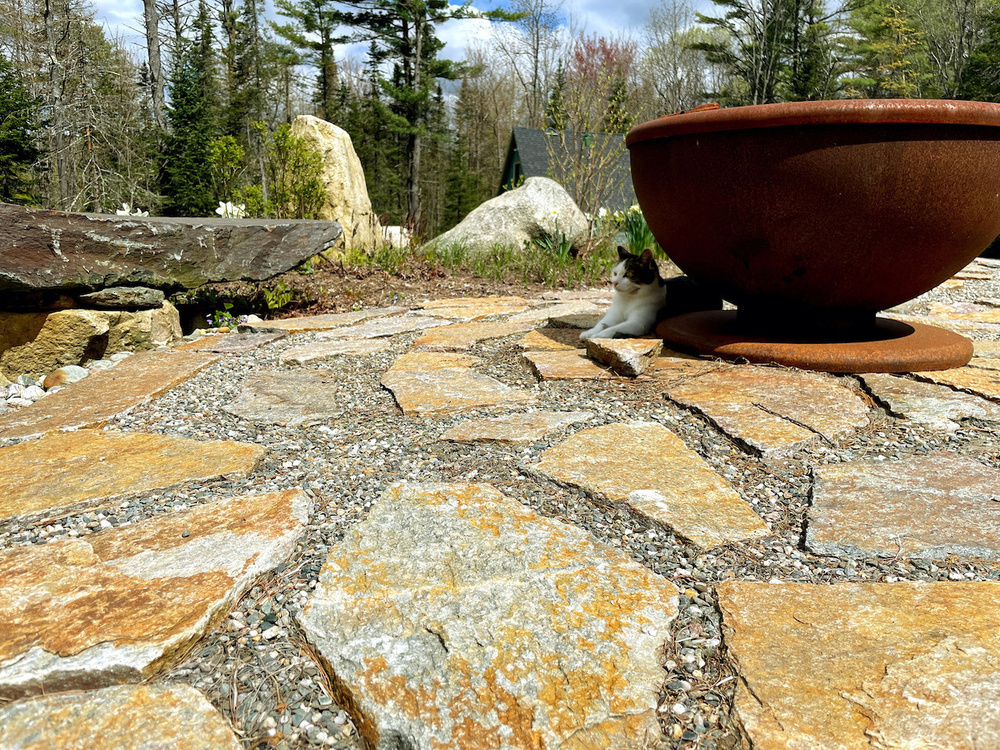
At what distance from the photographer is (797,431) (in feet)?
5.90

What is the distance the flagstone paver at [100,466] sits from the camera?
149cm

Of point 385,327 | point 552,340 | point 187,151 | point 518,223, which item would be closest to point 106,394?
point 385,327

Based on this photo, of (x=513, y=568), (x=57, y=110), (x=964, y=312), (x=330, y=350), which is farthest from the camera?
(x=57, y=110)

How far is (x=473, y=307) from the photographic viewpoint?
14.0ft

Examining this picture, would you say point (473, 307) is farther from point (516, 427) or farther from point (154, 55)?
point (154, 55)

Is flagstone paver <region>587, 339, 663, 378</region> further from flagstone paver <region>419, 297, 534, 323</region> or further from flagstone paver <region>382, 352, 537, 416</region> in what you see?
flagstone paver <region>419, 297, 534, 323</region>

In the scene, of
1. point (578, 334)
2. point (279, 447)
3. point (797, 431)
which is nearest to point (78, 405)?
point (279, 447)

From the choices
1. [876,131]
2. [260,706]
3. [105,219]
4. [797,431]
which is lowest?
[260,706]

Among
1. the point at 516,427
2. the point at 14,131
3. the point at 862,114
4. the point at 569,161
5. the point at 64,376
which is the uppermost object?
the point at 14,131

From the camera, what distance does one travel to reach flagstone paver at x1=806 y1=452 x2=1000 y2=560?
4.05ft

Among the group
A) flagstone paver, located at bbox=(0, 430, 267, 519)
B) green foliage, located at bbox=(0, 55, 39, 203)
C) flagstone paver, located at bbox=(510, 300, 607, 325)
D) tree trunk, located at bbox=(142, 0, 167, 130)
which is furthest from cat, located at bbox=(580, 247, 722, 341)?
tree trunk, located at bbox=(142, 0, 167, 130)

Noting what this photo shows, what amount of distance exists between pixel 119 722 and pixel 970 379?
98.2 inches

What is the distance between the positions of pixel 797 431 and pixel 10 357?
362 cm

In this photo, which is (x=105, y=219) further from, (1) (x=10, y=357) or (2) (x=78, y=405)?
(2) (x=78, y=405)
